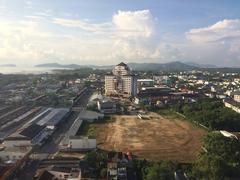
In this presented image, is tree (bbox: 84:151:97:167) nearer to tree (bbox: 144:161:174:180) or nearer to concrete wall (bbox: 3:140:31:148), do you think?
tree (bbox: 144:161:174:180)

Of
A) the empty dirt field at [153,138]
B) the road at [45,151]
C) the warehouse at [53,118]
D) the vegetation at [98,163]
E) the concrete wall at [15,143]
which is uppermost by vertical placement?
the vegetation at [98,163]

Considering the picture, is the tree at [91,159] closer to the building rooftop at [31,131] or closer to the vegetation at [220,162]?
the vegetation at [220,162]

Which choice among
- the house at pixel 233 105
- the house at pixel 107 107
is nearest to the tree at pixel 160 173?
the house at pixel 107 107

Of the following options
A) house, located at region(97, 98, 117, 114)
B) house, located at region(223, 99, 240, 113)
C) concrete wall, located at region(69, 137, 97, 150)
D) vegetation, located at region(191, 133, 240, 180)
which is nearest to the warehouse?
house, located at region(97, 98, 117, 114)

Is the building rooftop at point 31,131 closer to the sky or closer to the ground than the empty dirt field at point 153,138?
closer to the sky

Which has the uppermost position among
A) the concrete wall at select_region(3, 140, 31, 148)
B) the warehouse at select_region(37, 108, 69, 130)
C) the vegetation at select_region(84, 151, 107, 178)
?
the vegetation at select_region(84, 151, 107, 178)

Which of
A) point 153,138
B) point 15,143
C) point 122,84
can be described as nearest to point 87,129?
point 153,138

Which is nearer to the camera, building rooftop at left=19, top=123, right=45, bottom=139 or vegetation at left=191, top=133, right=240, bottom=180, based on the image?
vegetation at left=191, top=133, right=240, bottom=180
